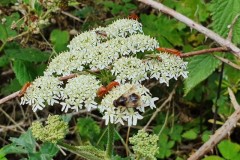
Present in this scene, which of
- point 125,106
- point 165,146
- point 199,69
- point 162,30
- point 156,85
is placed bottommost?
point 165,146

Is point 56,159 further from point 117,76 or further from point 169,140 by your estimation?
point 117,76

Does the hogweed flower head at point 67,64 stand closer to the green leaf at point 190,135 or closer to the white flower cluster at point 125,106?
the white flower cluster at point 125,106

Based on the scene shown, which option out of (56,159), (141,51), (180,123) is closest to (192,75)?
(141,51)

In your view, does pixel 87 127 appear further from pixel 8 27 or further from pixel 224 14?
pixel 224 14

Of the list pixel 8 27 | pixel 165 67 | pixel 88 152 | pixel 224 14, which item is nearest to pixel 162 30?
pixel 224 14

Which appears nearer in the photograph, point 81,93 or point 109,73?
point 81,93

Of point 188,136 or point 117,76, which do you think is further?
point 188,136

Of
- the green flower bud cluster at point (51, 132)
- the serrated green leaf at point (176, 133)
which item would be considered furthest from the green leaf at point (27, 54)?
the green flower bud cluster at point (51, 132)
